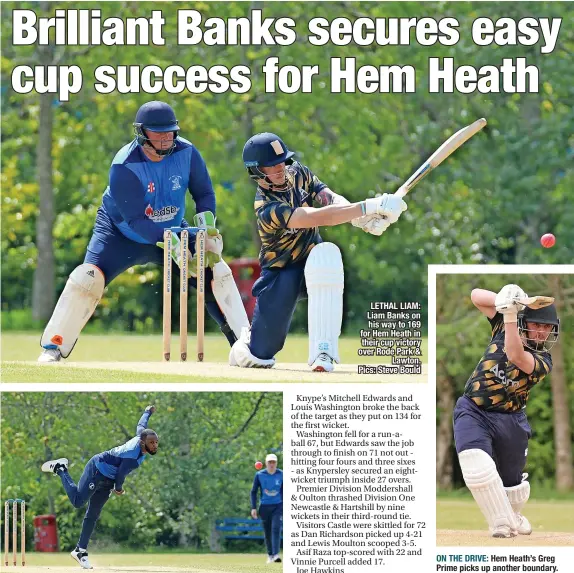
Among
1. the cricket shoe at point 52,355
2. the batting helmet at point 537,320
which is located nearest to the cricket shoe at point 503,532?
the batting helmet at point 537,320

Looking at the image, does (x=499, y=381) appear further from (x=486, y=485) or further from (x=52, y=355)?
(x=52, y=355)

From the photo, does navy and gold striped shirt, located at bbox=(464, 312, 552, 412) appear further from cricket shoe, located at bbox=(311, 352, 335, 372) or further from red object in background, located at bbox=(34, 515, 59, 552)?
red object in background, located at bbox=(34, 515, 59, 552)

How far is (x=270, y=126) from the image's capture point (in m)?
14.5

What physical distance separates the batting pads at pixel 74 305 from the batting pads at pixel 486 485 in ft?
A: 10.00

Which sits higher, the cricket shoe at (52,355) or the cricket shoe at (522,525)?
the cricket shoe at (52,355)

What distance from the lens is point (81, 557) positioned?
971 cm

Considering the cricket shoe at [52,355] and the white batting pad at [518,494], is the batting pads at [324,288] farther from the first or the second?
the cricket shoe at [52,355]

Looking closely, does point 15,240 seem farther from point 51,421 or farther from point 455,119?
point 51,421

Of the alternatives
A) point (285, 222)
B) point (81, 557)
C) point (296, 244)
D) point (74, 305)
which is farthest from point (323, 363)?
point (81, 557)

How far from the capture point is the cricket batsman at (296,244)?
950cm

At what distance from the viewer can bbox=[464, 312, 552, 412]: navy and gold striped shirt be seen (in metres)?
9.27

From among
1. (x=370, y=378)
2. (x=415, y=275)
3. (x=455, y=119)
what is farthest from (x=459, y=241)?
(x=370, y=378)

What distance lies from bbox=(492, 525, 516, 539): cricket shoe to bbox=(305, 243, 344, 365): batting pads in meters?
1.78

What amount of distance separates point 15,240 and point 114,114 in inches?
114
